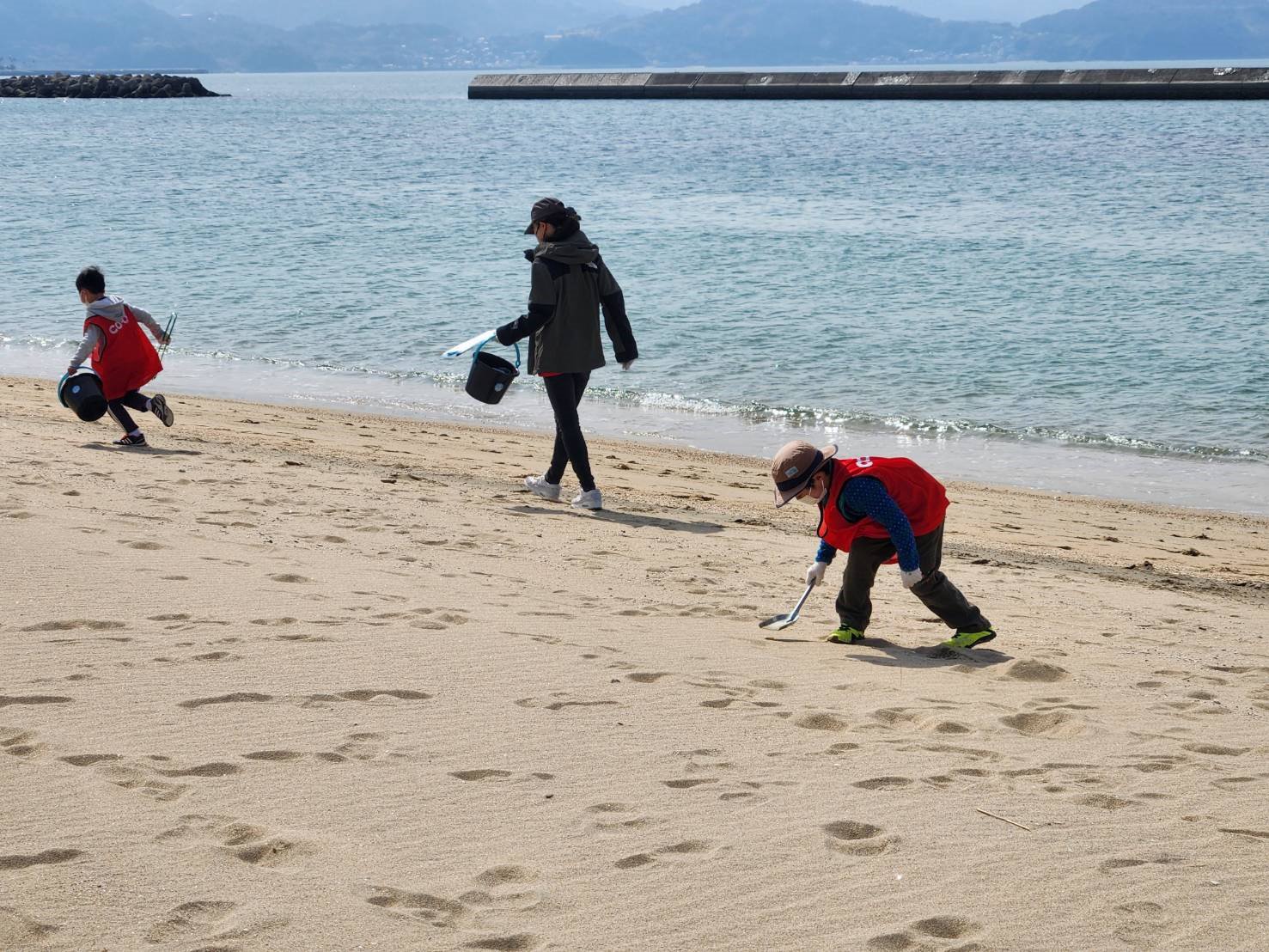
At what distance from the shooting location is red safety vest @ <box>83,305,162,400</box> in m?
9.33

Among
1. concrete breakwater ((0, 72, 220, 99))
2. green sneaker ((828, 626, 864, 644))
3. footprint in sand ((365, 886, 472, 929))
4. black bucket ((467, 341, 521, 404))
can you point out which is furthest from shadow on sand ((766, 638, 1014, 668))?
concrete breakwater ((0, 72, 220, 99))

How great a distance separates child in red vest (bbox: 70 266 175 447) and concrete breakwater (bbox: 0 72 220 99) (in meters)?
105

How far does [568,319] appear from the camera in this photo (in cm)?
789

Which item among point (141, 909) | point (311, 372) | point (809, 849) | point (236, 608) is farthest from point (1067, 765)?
point (311, 372)

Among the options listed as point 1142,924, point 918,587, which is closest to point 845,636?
point 918,587

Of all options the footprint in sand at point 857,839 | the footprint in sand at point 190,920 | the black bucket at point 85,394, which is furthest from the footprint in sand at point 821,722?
the black bucket at point 85,394

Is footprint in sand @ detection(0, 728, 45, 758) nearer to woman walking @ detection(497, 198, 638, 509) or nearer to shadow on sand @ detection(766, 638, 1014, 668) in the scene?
shadow on sand @ detection(766, 638, 1014, 668)

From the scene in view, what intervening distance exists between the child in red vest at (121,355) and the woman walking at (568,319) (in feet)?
10.2

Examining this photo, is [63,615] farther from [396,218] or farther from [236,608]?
[396,218]

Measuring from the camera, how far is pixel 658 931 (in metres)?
3.03

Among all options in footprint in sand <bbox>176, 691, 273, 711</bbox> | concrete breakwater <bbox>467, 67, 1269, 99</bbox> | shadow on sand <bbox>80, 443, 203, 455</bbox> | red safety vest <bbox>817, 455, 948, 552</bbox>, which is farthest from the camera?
concrete breakwater <bbox>467, 67, 1269, 99</bbox>

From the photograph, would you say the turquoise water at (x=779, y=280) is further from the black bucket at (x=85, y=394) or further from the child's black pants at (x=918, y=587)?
the child's black pants at (x=918, y=587)

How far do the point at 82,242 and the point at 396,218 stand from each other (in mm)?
7277

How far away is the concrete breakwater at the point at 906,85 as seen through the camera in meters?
68.4
